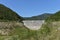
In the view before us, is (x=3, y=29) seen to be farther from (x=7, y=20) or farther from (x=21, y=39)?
(x=21, y=39)

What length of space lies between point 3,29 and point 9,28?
835mm

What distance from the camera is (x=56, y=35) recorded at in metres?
18.4

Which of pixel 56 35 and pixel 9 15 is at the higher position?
pixel 9 15

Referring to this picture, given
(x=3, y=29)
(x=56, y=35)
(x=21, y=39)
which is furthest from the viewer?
(x=3, y=29)

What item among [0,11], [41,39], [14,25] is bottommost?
[41,39]

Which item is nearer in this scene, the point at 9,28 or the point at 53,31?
the point at 53,31

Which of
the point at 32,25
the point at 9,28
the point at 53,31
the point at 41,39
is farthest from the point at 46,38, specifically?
the point at 32,25

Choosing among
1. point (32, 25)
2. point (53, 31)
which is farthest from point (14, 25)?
point (32, 25)

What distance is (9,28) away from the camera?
82.5 ft

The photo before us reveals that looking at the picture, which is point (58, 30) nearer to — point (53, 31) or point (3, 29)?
point (53, 31)

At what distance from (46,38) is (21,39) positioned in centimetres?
248

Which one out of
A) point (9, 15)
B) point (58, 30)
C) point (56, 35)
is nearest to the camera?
point (56, 35)

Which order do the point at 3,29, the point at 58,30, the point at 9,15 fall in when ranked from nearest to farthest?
the point at 58,30, the point at 3,29, the point at 9,15

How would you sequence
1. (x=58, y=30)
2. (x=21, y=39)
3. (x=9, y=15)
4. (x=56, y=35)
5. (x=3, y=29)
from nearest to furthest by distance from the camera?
(x=21, y=39)
(x=56, y=35)
(x=58, y=30)
(x=3, y=29)
(x=9, y=15)
